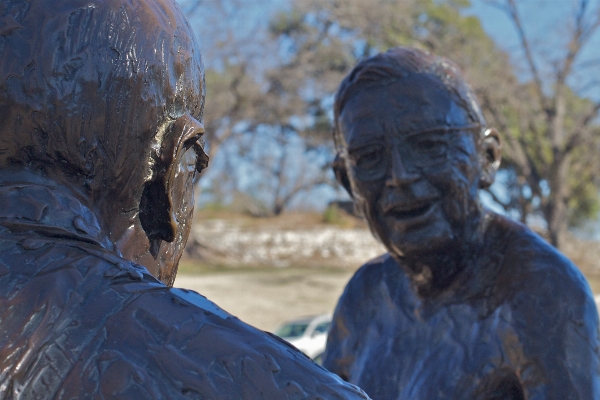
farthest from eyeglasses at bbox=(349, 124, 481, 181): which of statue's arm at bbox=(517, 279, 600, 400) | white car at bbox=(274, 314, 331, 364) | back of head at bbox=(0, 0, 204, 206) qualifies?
white car at bbox=(274, 314, 331, 364)

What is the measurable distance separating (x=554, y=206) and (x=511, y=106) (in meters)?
2.58

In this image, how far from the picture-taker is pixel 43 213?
1105 mm

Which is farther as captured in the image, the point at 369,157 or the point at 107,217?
the point at 369,157

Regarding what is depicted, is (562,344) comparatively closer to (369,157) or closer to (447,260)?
(447,260)

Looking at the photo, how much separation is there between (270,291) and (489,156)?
15775 millimetres

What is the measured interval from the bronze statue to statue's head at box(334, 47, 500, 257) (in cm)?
90

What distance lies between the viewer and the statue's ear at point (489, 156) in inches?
89.3

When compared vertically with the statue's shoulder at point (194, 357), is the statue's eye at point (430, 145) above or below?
above

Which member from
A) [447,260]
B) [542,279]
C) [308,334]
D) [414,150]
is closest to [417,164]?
[414,150]

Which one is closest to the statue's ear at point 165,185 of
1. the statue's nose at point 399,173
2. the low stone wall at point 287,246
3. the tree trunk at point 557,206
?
the statue's nose at point 399,173

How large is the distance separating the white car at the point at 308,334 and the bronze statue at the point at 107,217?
Result: 9.32 metres

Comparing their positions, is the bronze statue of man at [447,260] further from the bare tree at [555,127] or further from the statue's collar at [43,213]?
the bare tree at [555,127]

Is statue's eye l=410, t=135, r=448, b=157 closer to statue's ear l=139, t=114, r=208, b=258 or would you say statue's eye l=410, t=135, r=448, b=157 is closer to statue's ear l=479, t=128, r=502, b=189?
statue's ear l=479, t=128, r=502, b=189

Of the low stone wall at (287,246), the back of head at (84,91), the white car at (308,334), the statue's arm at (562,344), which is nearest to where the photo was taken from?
A: the back of head at (84,91)
